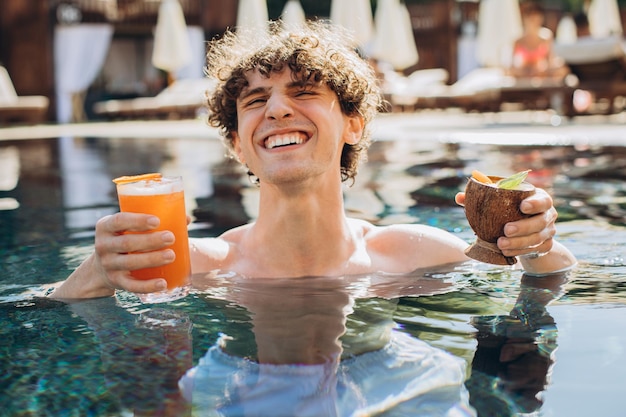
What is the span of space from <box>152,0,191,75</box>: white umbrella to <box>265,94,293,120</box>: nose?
643 inches

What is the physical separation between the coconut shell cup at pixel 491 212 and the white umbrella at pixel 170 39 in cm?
1685

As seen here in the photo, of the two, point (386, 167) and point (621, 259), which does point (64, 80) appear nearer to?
point (386, 167)

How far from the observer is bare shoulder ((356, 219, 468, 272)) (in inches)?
116

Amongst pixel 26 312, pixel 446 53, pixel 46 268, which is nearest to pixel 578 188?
pixel 46 268

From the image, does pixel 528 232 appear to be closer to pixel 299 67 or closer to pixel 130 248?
pixel 299 67

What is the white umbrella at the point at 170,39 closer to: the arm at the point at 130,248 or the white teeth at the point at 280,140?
the white teeth at the point at 280,140

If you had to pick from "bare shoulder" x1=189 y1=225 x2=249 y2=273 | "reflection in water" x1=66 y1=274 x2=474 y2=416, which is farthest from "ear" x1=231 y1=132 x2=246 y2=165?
"reflection in water" x1=66 y1=274 x2=474 y2=416

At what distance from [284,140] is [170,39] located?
16.5 metres

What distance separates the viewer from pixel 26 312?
239 cm

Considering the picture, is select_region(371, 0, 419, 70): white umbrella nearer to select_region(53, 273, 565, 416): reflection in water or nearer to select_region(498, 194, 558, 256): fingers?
select_region(53, 273, 565, 416): reflection in water

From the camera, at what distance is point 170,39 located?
18.2m

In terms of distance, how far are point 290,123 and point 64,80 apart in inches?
696

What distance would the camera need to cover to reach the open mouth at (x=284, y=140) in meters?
2.42

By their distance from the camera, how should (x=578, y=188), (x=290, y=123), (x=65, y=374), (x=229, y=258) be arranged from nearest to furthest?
(x=65, y=374) → (x=290, y=123) → (x=229, y=258) → (x=578, y=188)
